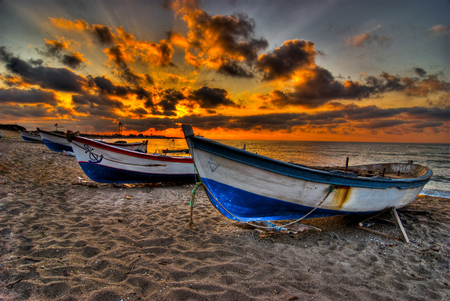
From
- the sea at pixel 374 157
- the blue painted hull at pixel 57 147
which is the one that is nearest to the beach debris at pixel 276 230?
the sea at pixel 374 157

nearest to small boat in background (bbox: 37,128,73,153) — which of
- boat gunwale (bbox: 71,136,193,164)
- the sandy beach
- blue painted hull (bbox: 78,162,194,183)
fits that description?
blue painted hull (bbox: 78,162,194,183)

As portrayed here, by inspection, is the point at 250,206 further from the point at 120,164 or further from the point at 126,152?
the point at 120,164

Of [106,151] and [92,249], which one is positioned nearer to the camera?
[92,249]

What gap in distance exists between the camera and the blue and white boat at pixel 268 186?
3.75 meters

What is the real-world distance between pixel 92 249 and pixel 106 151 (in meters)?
5.45

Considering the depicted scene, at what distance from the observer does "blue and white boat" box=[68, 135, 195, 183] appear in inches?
303

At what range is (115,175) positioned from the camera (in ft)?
26.7

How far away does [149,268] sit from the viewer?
2.91 m

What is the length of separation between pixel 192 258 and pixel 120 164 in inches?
244

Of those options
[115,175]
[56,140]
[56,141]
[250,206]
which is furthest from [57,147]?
[250,206]

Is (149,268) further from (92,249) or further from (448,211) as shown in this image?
(448,211)

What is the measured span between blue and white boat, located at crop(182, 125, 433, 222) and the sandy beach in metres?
0.69

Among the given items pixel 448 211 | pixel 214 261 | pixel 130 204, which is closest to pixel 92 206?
pixel 130 204

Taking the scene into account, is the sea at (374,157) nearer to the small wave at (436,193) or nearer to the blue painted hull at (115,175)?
the small wave at (436,193)
